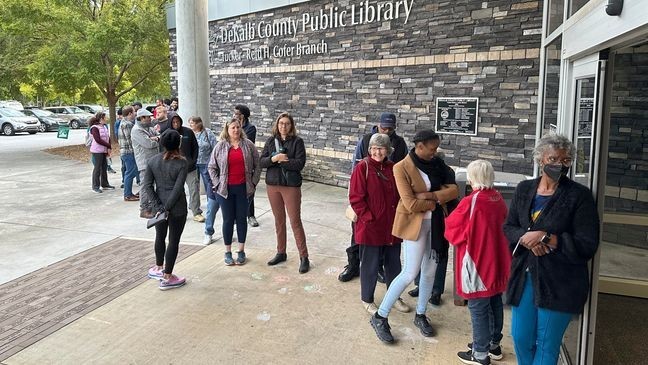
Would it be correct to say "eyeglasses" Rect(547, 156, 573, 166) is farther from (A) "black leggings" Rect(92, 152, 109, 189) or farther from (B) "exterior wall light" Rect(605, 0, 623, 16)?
(A) "black leggings" Rect(92, 152, 109, 189)

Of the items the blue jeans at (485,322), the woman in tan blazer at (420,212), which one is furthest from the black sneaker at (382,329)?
the blue jeans at (485,322)

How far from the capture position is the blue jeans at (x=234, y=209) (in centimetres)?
574

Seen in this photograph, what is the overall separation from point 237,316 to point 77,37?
13574 mm

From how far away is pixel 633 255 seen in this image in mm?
5398

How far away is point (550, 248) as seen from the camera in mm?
2988

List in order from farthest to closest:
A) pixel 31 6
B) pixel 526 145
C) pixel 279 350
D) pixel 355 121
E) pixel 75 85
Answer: pixel 75 85 → pixel 31 6 → pixel 355 121 → pixel 526 145 → pixel 279 350

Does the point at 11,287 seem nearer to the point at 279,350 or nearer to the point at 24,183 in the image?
the point at 279,350

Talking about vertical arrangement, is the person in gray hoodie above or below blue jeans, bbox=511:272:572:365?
above

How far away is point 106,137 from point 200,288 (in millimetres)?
6355

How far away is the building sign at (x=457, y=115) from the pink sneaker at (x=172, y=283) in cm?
477

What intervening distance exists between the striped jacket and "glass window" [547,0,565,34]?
338 cm

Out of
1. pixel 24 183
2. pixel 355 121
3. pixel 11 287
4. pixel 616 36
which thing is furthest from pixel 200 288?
pixel 24 183

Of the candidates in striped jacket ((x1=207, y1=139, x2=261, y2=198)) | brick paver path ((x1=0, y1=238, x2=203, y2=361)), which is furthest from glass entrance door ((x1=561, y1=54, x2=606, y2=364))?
brick paver path ((x1=0, y1=238, x2=203, y2=361))

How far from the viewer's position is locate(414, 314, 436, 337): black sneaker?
4207 millimetres
